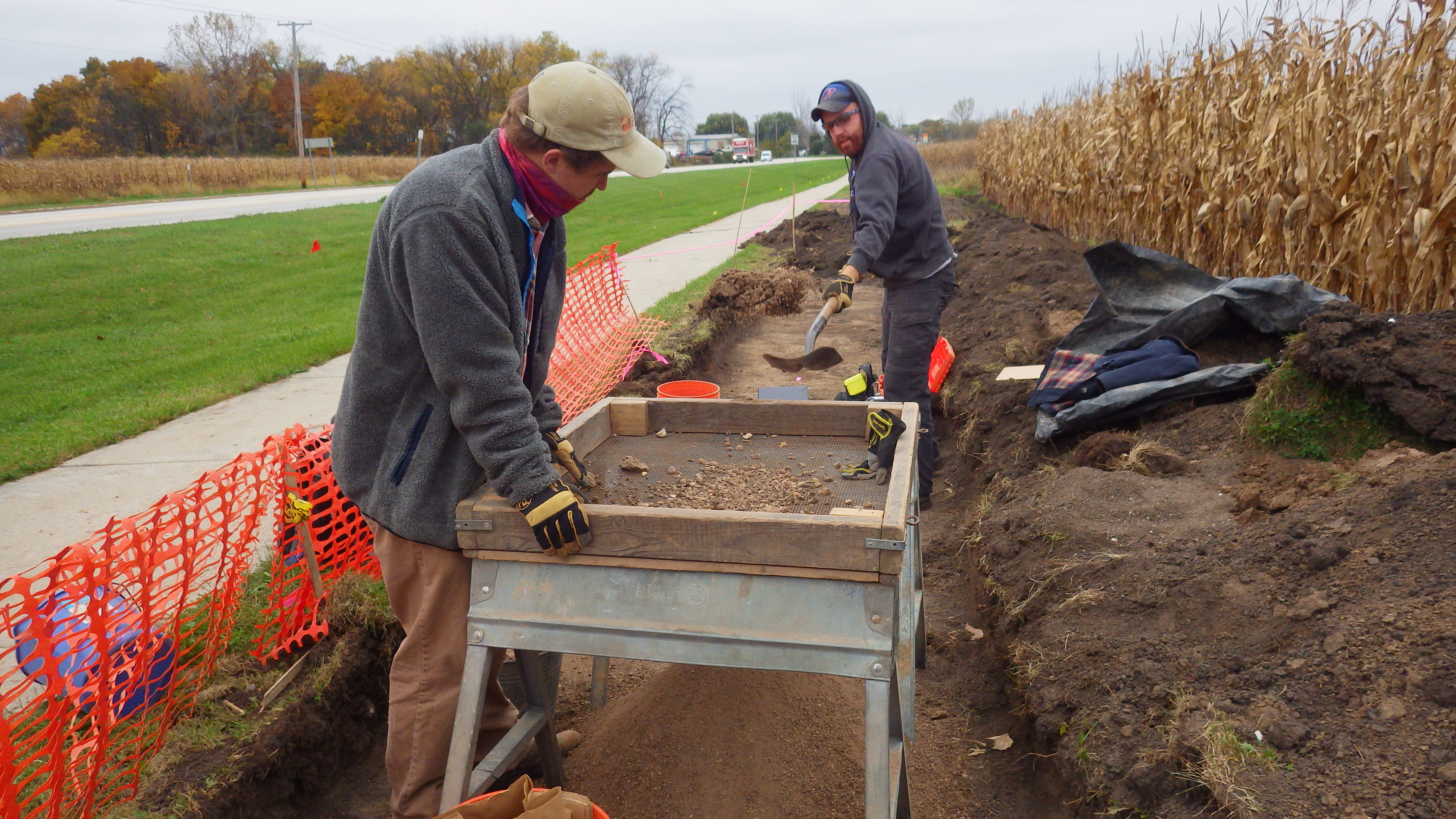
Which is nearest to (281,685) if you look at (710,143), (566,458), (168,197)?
(566,458)

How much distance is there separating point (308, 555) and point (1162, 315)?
199 inches

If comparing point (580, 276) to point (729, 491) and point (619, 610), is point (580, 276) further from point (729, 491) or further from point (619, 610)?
point (619, 610)

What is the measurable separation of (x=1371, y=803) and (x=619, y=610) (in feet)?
5.44

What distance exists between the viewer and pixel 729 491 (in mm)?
2479

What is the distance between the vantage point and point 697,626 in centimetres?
195

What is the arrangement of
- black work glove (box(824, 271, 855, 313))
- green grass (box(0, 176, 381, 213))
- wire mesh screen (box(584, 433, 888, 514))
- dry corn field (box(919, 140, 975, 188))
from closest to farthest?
wire mesh screen (box(584, 433, 888, 514)) < black work glove (box(824, 271, 855, 313)) < green grass (box(0, 176, 381, 213)) < dry corn field (box(919, 140, 975, 188))

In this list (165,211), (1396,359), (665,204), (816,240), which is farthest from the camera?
(665,204)

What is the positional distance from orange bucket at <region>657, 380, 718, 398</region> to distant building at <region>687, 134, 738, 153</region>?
92.6m

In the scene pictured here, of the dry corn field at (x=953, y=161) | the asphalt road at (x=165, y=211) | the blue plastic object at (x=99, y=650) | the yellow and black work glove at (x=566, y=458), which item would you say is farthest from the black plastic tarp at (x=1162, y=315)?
the dry corn field at (x=953, y=161)

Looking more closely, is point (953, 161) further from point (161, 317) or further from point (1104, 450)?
point (1104, 450)

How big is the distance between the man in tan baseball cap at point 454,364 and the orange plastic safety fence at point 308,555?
0.98m

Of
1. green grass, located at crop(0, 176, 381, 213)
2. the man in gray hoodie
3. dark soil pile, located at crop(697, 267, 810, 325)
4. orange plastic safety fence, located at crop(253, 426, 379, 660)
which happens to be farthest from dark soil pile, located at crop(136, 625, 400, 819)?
green grass, located at crop(0, 176, 381, 213)

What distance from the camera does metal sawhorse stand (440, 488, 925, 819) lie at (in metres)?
1.88

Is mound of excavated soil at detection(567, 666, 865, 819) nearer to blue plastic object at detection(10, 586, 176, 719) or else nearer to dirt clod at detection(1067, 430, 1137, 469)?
blue plastic object at detection(10, 586, 176, 719)
